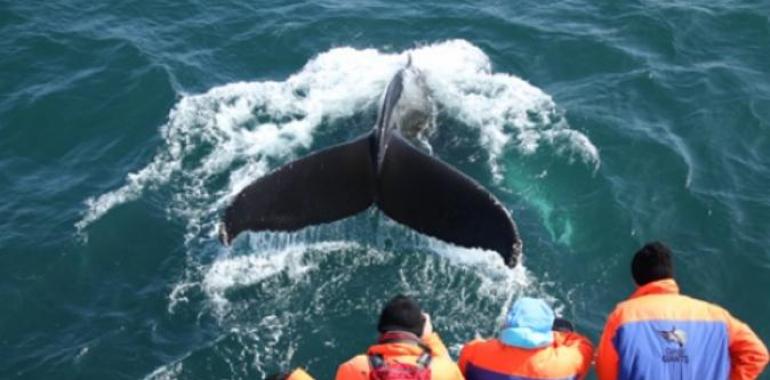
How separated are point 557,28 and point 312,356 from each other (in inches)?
424

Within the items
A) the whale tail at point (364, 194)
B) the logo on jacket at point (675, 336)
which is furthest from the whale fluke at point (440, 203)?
the logo on jacket at point (675, 336)

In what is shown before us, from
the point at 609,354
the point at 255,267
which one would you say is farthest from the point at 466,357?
the point at 255,267

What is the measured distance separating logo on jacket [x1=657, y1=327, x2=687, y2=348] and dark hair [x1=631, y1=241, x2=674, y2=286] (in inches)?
17.9

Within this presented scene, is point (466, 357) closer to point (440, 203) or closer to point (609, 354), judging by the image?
point (609, 354)

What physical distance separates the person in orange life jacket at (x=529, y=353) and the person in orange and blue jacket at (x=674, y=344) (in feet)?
0.83

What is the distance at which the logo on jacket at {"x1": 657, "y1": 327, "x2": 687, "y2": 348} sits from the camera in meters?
6.27

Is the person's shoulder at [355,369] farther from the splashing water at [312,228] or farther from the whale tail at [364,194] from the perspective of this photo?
the splashing water at [312,228]

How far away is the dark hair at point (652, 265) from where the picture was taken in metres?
6.59

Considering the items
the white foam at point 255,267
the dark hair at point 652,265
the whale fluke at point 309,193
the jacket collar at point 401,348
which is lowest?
the white foam at point 255,267

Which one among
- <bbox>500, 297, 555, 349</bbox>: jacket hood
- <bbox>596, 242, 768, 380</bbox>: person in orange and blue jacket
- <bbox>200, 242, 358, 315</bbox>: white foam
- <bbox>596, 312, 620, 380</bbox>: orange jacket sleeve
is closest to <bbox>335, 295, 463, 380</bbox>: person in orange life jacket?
<bbox>500, 297, 555, 349</bbox>: jacket hood

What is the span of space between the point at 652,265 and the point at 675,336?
0.57 m

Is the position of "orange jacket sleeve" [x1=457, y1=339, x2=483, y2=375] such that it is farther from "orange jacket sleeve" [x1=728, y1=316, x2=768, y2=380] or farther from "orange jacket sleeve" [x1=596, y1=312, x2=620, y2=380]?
"orange jacket sleeve" [x1=728, y1=316, x2=768, y2=380]

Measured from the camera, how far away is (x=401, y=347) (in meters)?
6.09

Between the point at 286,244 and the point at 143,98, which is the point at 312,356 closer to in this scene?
the point at 286,244
